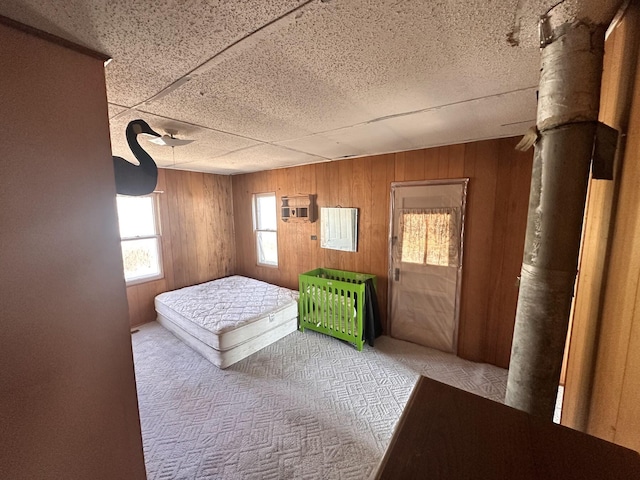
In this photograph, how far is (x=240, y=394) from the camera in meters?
2.33

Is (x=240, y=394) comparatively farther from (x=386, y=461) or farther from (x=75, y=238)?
(x=386, y=461)

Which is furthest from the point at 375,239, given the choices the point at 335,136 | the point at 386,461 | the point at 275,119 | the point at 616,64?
the point at 386,461

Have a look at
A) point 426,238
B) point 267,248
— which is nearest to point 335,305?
point 426,238

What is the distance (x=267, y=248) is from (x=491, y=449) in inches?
170

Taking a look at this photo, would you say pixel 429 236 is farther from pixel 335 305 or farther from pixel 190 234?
pixel 190 234

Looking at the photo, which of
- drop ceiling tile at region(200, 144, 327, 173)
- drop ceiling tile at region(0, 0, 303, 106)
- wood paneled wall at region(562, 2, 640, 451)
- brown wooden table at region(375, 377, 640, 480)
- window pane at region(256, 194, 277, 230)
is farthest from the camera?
window pane at region(256, 194, 277, 230)

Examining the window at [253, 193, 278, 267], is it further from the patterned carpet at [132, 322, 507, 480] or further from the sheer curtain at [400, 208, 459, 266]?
the sheer curtain at [400, 208, 459, 266]

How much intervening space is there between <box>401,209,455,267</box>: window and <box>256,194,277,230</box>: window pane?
7.62 ft

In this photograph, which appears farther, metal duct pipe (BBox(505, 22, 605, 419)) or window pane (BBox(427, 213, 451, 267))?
window pane (BBox(427, 213, 451, 267))

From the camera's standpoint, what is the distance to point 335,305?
10.3 ft

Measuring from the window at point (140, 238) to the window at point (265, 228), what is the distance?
1562 millimetres

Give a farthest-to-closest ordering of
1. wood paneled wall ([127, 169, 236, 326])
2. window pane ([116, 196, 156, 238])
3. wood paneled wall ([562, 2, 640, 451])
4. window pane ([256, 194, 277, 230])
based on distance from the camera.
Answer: window pane ([256, 194, 277, 230])
wood paneled wall ([127, 169, 236, 326])
window pane ([116, 196, 156, 238])
wood paneled wall ([562, 2, 640, 451])

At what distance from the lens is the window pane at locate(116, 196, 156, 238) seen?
3624 mm

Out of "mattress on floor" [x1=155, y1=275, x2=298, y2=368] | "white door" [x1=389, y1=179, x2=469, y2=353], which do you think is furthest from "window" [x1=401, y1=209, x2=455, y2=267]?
"mattress on floor" [x1=155, y1=275, x2=298, y2=368]
